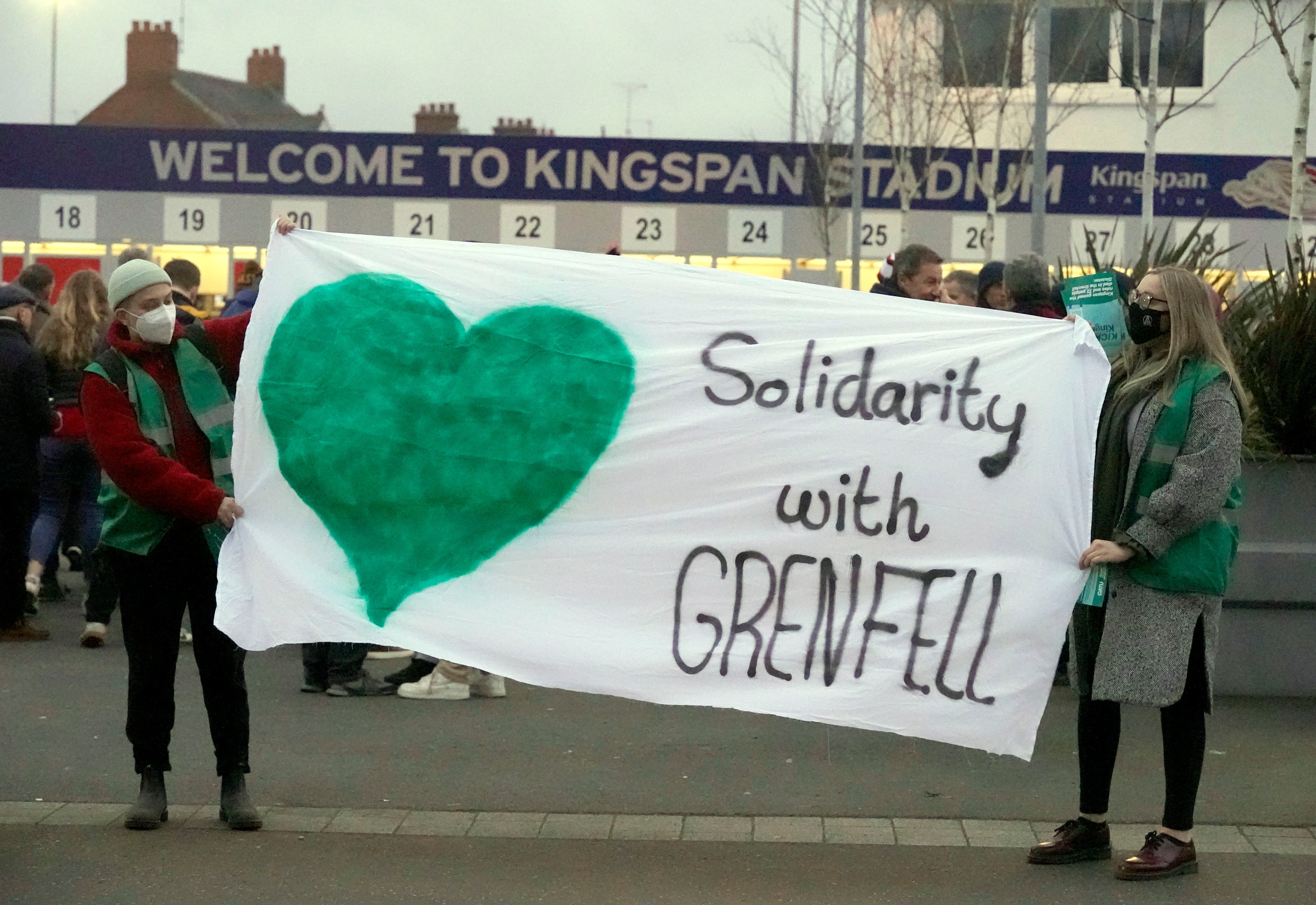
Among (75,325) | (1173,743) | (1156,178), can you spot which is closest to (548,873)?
(1173,743)

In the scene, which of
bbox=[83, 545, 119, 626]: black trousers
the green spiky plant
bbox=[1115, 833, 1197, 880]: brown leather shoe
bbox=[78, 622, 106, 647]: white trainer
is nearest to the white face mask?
bbox=[1115, 833, 1197, 880]: brown leather shoe

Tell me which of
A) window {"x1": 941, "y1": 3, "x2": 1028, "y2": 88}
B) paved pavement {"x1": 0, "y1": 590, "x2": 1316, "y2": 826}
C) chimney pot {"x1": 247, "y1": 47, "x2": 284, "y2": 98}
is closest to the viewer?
paved pavement {"x1": 0, "y1": 590, "x2": 1316, "y2": 826}

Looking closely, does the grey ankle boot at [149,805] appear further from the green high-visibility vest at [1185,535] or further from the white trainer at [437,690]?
the green high-visibility vest at [1185,535]

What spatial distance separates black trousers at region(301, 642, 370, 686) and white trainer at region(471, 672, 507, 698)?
1.79 ft

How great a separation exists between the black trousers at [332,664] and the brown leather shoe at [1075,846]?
11.6 feet

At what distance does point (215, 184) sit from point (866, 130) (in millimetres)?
12011

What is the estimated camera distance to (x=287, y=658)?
27.8 ft

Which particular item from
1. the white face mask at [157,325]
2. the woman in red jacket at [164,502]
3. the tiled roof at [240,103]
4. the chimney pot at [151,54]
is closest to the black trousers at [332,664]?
the woman in red jacket at [164,502]

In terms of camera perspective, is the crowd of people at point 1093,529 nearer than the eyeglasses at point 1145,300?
Yes

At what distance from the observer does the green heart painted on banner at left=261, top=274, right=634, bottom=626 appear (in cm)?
506

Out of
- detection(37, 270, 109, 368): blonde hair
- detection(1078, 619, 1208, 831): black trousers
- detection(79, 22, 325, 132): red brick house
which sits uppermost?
detection(79, 22, 325, 132): red brick house

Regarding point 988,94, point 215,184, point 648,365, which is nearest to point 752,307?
point 648,365

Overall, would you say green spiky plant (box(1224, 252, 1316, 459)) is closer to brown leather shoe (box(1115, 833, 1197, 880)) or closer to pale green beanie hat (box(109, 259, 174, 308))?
brown leather shoe (box(1115, 833, 1197, 880))

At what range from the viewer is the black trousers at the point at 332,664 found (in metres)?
7.51
